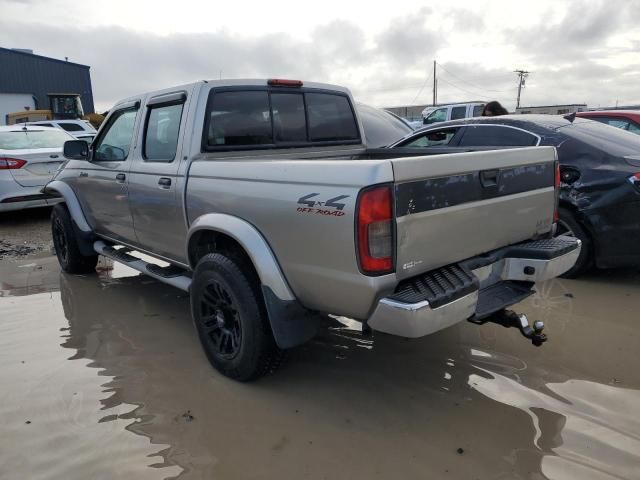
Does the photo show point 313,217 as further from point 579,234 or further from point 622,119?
point 622,119

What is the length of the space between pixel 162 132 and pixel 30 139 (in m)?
6.07

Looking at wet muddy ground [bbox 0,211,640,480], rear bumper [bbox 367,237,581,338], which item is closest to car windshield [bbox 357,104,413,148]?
wet muddy ground [bbox 0,211,640,480]

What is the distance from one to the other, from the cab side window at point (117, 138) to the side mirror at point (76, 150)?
4.5 inches

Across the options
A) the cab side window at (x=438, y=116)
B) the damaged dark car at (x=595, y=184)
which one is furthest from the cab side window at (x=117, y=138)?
the cab side window at (x=438, y=116)

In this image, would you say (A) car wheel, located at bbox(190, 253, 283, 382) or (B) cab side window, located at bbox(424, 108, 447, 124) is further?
(B) cab side window, located at bbox(424, 108, 447, 124)

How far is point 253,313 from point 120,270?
3618 millimetres

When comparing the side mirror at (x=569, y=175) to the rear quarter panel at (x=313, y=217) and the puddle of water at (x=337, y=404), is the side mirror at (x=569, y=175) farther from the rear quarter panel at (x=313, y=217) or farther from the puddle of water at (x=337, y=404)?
the rear quarter panel at (x=313, y=217)

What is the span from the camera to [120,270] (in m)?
5.98

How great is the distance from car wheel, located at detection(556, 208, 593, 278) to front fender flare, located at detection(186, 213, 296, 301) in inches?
123

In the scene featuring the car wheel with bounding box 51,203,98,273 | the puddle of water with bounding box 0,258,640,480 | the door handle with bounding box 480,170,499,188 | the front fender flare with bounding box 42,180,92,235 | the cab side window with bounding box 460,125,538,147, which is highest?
the cab side window with bounding box 460,125,538,147

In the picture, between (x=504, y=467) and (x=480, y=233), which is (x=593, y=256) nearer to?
(x=480, y=233)

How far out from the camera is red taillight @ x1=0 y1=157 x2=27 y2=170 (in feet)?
25.1

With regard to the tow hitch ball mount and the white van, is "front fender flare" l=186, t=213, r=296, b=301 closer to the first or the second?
the tow hitch ball mount

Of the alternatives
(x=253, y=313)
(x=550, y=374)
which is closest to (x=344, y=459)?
(x=253, y=313)
